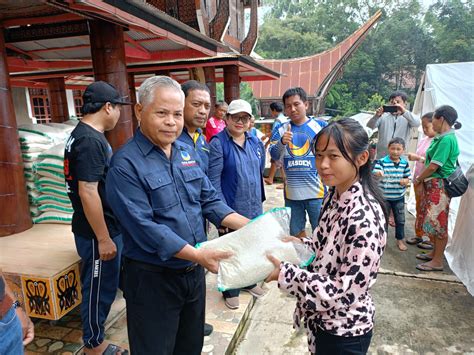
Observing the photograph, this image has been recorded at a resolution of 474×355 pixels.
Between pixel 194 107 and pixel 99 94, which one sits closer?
pixel 99 94

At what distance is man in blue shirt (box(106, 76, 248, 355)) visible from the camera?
4.80 feet

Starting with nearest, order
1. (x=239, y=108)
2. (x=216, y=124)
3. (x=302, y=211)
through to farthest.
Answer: (x=239, y=108) → (x=302, y=211) → (x=216, y=124)

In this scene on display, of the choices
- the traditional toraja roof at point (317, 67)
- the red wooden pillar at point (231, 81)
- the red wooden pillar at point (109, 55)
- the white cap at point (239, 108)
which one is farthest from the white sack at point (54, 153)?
the traditional toraja roof at point (317, 67)

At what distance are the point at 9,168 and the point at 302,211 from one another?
272 centimetres

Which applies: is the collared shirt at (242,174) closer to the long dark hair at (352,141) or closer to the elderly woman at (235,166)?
the elderly woman at (235,166)

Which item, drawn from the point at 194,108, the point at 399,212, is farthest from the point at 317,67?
the point at 194,108

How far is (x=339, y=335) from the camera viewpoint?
4.53 ft

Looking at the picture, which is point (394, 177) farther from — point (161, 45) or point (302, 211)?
point (161, 45)

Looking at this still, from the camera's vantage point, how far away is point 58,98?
23.6 ft

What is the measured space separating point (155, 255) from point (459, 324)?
275cm

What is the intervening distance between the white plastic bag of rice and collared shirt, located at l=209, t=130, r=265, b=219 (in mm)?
1308

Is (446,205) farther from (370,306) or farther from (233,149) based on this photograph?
(370,306)

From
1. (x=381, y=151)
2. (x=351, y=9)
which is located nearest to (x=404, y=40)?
(x=351, y=9)

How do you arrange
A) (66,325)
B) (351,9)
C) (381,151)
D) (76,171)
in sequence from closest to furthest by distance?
(76,171), (66,325), (381,151), (351,9)
